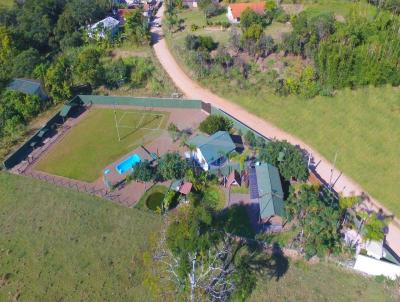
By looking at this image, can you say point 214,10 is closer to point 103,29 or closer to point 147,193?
point 103,29

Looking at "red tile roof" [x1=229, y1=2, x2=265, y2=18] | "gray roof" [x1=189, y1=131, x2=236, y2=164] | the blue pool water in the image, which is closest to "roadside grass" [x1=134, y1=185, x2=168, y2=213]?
the blue pool water

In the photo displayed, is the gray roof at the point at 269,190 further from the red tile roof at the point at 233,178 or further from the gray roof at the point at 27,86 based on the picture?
the gray roof at the point at 27,86

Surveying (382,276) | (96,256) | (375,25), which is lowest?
(382,276)

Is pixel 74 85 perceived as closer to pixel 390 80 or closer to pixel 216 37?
pixel 216 37

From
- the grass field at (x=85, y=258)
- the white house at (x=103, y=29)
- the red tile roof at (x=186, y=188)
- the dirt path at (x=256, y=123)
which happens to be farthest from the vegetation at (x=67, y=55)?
the red tile roof at (x=186, y=188)

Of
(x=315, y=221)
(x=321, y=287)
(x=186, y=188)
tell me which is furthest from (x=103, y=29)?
(x=321, y=287)

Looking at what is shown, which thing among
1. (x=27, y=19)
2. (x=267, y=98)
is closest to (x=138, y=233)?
(x=267, y=98)
